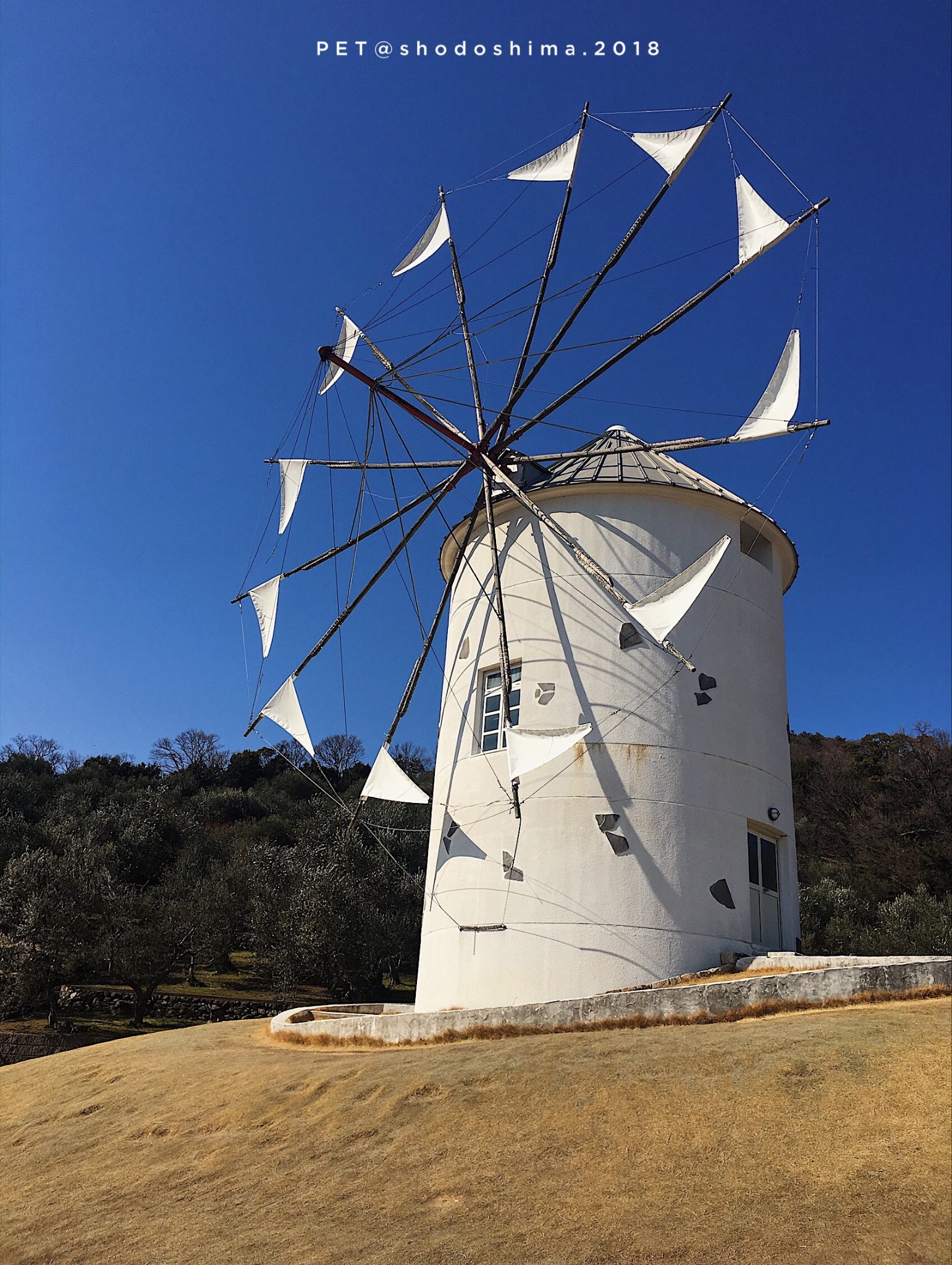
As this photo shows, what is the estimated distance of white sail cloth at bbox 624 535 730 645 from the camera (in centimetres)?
1238

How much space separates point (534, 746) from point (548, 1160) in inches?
245

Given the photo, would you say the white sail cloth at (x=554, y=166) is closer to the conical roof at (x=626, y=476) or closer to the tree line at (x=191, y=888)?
the conical roof at (x=626, y=476)

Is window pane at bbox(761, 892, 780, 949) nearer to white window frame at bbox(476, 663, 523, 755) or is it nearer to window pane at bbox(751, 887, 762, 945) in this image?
window pane at bbox(751, 887, 762, 945)

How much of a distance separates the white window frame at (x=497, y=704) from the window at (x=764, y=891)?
13.1 ft

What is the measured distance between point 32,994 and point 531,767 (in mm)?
22852

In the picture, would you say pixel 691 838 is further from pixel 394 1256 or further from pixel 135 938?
pixel 135 938

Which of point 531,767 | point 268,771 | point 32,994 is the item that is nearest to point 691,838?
point 531,767

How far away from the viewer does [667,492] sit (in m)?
15.3

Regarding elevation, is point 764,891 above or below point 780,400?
below

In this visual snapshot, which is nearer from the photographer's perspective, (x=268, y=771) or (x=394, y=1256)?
(x=394, y=1256)

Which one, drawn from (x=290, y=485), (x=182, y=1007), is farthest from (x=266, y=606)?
(x=182, y=1007)

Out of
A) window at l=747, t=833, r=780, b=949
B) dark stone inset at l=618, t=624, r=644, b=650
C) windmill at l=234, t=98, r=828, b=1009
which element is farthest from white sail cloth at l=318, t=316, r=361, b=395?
window at l=747, t=833, r=780, b=949

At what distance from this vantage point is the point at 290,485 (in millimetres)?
18703

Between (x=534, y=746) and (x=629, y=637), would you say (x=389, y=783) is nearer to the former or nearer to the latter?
(x=534, y=746)
